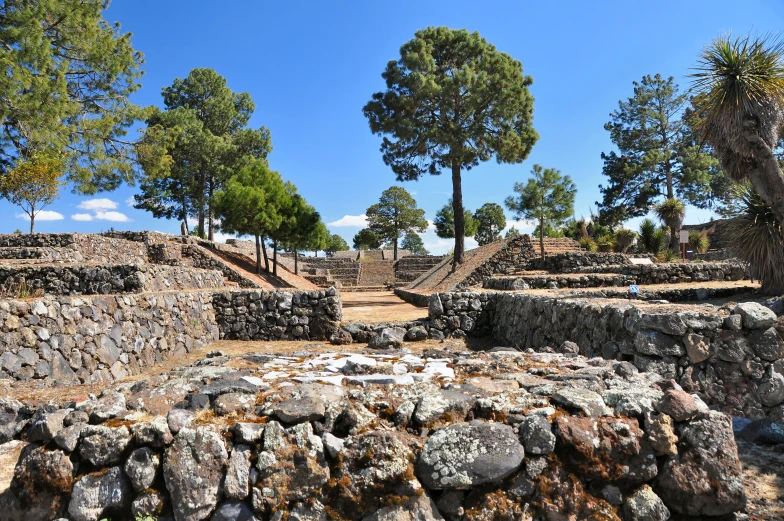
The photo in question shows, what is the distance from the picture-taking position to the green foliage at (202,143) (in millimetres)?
26766

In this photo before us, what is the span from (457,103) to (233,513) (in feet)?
68.1

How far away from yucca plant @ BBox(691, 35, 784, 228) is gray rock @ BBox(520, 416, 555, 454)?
831cm

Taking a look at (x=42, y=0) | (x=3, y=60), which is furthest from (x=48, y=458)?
(x=42, y=0)

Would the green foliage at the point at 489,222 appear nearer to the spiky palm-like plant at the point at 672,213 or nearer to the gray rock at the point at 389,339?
the spiky palm-like plant at the point at 672,213

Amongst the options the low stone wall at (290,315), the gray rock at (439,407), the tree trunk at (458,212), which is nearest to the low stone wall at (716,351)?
the gray rock at (439,407)

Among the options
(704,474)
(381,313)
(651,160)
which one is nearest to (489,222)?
(651,160)

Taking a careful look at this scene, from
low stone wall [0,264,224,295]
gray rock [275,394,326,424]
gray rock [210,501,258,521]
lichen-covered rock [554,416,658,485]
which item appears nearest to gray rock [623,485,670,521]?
lichen-covered rock [554,416,658,485]

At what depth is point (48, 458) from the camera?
2.23 meters

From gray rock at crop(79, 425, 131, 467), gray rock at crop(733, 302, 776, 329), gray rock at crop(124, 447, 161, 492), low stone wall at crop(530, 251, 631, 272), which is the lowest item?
gray rock at crop(124, 447, 161, 492)

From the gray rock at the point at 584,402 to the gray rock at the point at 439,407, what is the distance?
0.44 metres

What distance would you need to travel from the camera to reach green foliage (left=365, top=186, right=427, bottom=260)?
51.6 meters

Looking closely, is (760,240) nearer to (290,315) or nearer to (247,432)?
(290,315)

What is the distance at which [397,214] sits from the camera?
51938 millimetres

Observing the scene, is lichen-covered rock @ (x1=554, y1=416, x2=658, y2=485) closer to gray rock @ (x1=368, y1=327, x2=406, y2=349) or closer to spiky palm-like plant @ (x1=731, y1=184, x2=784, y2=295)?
gray rock @ (x1=368, y1=327, x2=406, y2=349)
